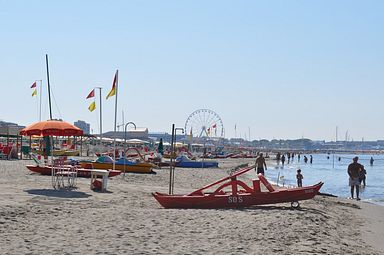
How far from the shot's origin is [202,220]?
446 inches

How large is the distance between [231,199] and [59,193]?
472 centimetres

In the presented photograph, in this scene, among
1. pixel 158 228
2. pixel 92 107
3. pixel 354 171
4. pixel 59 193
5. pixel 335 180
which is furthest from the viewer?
pixel 335 180

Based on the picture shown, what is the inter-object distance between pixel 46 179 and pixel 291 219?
1070 centimetres

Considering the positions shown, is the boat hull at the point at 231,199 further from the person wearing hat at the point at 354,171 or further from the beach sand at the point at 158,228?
the person wearing hat at the point at 354,171

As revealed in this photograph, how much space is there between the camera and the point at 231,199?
14.0 meters

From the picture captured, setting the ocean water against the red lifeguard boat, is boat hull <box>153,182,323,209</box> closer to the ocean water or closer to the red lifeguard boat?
the red lifeguard boat

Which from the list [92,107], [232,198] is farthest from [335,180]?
[232,198]

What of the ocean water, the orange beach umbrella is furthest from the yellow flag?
the orange beach umbrella

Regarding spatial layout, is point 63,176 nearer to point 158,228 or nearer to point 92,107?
point 158,228

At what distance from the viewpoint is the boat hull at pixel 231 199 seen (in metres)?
14.0

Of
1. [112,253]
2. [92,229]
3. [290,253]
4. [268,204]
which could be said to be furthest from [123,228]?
[268,204]

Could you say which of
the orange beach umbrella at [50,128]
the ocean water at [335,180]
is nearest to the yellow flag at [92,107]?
the ocean water at [335,180]

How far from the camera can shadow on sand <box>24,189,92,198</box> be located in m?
15.0

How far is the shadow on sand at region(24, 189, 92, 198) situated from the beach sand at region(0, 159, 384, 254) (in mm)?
26
